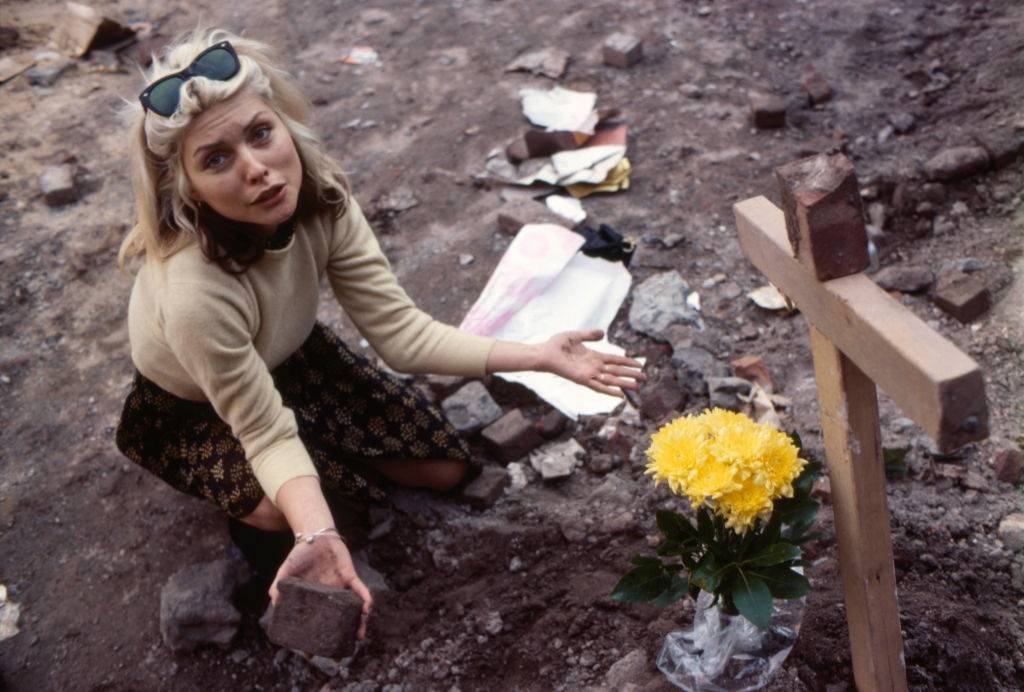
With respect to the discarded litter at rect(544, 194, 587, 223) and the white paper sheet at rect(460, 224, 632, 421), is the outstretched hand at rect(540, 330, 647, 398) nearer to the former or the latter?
the white paper sheet at rect(460, 224, 632, 421)

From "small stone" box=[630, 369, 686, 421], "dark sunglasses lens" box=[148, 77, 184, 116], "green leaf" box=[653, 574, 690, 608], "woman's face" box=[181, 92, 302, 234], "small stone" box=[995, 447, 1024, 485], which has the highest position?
"dark sunglasses lens" box=[148, 77, 184, 116]

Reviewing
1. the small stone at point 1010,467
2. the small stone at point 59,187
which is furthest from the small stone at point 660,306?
the small stone at point 59,187

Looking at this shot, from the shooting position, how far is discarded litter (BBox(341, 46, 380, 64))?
5891 mm

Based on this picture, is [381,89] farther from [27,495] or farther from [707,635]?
[707,635]

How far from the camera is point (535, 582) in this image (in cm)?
278

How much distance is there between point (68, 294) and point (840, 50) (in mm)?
4388

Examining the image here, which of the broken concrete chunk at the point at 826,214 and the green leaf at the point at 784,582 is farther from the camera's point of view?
the green leaf at the point at 784,582

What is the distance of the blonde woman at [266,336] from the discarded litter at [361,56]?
323cm

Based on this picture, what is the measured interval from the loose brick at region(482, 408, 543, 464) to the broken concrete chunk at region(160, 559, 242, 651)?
1005 mm

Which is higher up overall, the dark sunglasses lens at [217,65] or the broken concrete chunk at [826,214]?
the broken concrete chunk at [826,214]

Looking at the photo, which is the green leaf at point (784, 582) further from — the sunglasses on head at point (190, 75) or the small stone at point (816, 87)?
the small stone at point (816, 87)

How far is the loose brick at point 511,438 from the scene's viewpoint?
324cm

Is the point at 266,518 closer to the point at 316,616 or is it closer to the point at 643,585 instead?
the point at 316,616

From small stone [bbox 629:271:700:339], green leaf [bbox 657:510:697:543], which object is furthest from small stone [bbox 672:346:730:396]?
green leaf [bbox 657:510:697:543]
